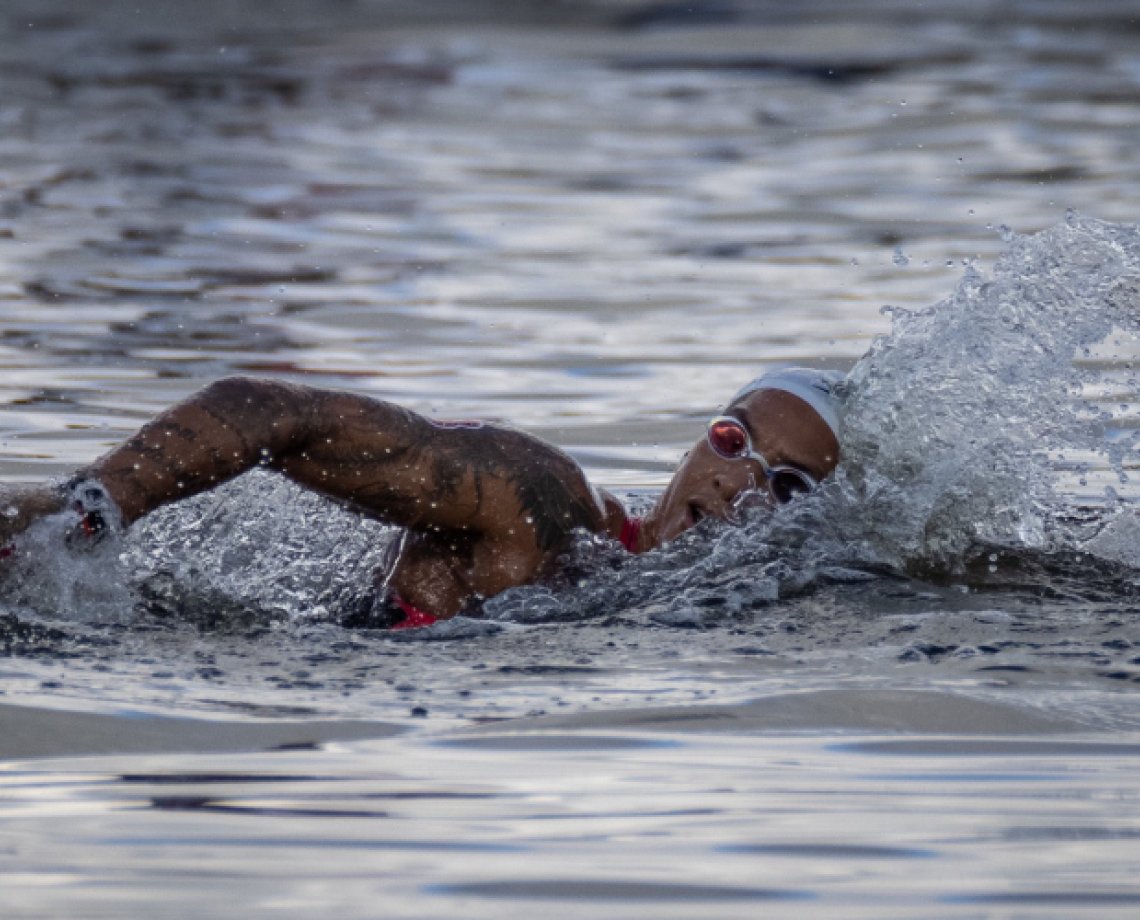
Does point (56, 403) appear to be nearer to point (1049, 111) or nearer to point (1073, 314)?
point (1073, 314)

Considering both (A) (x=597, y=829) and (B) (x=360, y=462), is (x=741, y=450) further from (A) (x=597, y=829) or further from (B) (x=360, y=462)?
(A) (x=597, y=829)

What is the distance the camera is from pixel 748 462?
6.85m

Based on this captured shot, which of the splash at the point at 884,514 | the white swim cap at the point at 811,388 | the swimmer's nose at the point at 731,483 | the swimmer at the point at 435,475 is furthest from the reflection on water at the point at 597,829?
the white swim cap at the point at 811,388

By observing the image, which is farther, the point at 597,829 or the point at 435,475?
the point at 435,475

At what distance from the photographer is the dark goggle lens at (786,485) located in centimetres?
685

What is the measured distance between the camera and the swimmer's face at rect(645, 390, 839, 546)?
681 cm

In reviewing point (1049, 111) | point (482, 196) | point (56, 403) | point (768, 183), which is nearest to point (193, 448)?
point (56, 403)

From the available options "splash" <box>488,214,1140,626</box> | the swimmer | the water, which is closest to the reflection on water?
the water

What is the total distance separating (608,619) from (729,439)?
92cm

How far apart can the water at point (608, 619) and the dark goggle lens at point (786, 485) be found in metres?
0.07

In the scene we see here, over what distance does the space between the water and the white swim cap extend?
3.1 inches

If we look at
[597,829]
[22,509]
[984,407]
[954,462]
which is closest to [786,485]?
[954,462]

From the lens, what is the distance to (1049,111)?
26.0 meters

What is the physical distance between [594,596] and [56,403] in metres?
5.13
